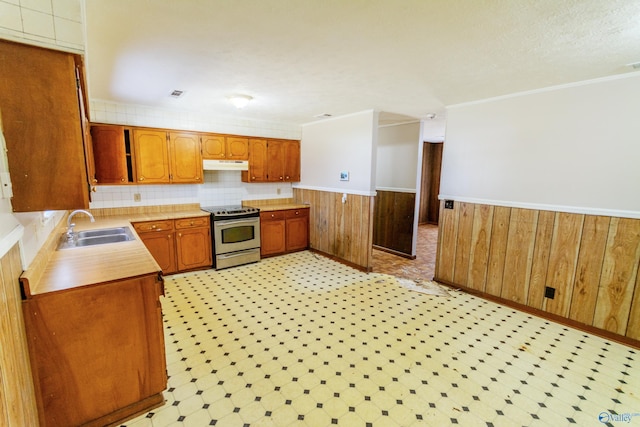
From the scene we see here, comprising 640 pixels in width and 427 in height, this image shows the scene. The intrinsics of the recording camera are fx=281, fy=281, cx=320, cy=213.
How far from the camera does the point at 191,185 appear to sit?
4652 millimetres

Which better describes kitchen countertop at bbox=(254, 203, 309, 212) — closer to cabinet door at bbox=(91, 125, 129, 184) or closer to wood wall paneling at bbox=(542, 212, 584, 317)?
cabinet door at bbox=(91, 125, 129, 184)

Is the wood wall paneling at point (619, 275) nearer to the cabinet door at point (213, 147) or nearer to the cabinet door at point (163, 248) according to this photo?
the cabinet door at point (213, 147)

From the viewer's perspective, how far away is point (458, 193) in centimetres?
376

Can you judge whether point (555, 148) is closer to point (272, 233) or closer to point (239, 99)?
point (239, 99)

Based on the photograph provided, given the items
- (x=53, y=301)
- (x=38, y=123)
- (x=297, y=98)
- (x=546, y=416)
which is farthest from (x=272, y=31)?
(x=546, y=416)

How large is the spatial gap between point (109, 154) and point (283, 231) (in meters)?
2.81

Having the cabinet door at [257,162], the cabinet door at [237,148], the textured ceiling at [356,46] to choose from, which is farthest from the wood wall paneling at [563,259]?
the cabinet door at [237,148]

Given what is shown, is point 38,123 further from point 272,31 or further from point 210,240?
point 210,240

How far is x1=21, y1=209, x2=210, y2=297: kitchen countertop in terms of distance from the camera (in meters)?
1.61

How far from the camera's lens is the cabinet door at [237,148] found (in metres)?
4.70

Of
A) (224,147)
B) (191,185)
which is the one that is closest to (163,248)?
(191,185)

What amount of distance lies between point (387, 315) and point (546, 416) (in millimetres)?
1484

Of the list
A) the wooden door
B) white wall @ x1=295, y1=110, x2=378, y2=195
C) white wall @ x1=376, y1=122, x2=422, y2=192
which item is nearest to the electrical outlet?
white wall @ x1=295, y1=110, x2=378, y2=195

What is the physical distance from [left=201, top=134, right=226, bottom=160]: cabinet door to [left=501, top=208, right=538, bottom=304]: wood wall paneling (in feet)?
13.8
